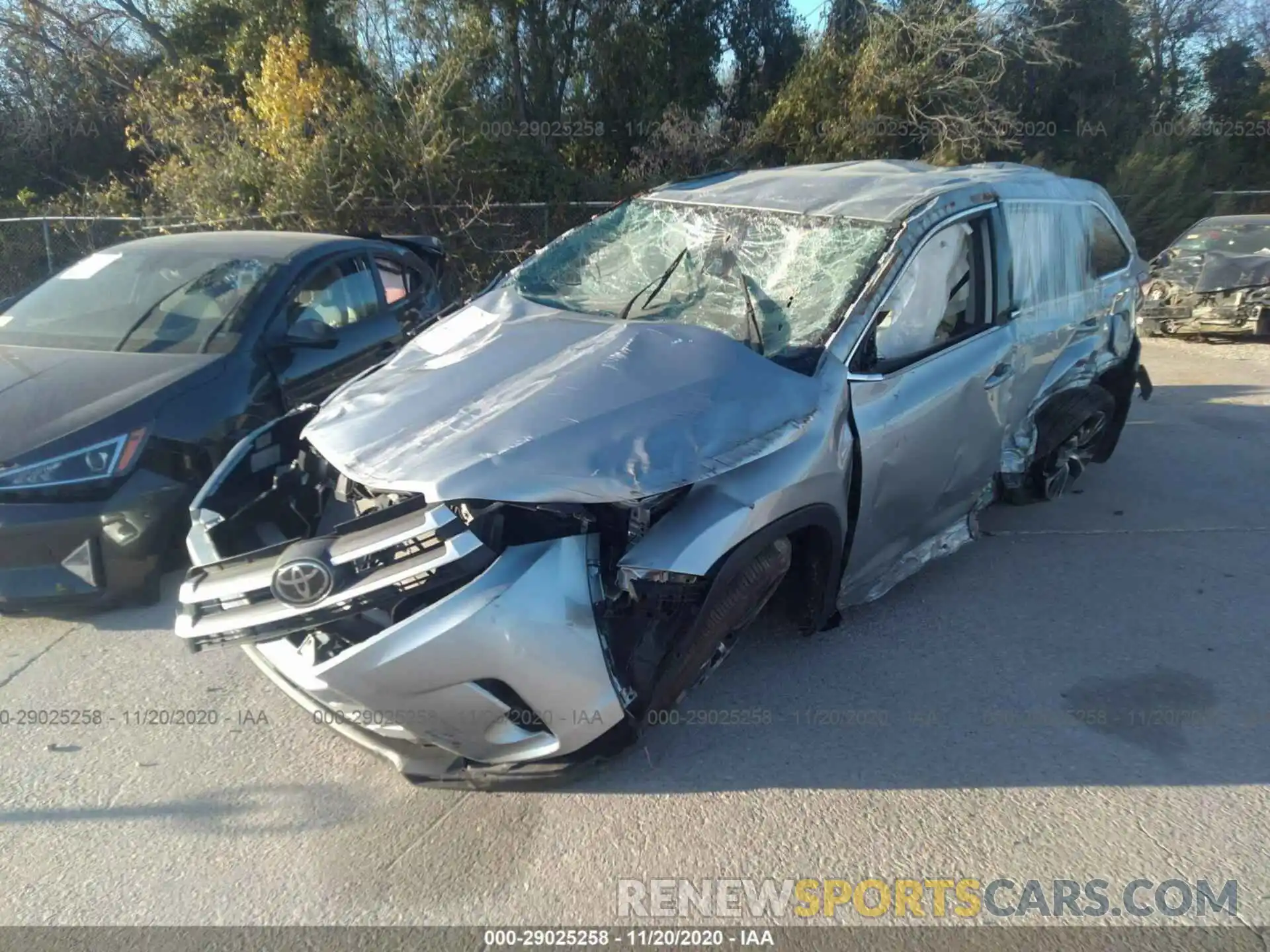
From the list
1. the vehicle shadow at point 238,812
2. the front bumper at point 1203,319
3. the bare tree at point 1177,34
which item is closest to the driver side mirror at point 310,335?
the vehicle shadow at point 238,812

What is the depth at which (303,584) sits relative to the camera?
2861 millimetres

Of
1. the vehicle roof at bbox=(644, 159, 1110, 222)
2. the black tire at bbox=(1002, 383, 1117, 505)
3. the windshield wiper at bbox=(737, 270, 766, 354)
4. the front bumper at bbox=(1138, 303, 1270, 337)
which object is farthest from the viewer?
the front bumper at bbox=(1138, 303, 1270, 337)

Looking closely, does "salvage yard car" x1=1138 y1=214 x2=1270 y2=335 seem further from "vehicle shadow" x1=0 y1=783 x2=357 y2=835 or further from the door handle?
"vehicle shadow" x1=0 y1=783 x2=357 y2=835

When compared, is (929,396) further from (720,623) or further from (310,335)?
(310,335)

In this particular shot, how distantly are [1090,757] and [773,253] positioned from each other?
7.58ft

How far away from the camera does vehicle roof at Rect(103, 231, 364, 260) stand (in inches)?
225

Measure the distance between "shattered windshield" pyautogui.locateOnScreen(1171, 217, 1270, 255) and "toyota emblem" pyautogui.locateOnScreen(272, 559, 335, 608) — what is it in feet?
38.9

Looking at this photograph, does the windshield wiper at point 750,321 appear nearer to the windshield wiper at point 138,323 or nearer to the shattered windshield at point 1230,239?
the windshield wiper at point 138,323

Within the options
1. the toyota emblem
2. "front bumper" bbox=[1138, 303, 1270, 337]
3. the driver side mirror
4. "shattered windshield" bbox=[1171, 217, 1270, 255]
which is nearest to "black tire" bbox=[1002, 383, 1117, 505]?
the toyota emblem

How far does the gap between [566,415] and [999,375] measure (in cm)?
237

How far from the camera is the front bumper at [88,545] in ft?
13.4

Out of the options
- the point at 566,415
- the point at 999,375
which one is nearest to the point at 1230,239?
the point at 999,375

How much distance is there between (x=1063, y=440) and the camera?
5262mm

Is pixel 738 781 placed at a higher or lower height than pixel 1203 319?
higher
